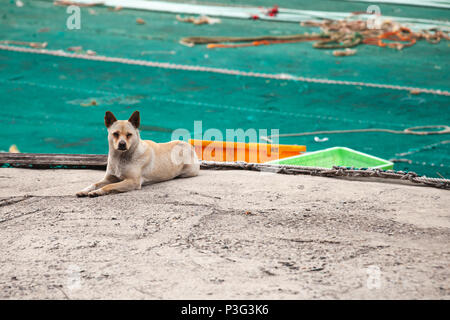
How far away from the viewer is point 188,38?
10.4 m

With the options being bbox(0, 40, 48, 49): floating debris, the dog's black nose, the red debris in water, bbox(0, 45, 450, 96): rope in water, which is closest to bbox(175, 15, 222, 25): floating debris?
the red debris in water

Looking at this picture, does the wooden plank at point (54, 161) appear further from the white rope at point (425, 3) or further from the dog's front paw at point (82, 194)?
the white rope at point (425, 3)

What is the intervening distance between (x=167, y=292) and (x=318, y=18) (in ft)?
32.7

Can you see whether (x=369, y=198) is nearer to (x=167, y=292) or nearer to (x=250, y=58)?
(x=167, y=292)

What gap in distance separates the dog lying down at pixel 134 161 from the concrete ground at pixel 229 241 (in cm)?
9

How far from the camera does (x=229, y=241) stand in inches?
106

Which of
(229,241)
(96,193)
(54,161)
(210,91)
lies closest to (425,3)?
(210,91)

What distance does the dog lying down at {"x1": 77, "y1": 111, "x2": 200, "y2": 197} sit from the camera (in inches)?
139

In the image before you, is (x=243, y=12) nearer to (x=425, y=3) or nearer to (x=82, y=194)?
(x=425, y=3)

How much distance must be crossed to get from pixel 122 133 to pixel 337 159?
246 centimetres

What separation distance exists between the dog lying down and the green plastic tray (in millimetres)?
1342

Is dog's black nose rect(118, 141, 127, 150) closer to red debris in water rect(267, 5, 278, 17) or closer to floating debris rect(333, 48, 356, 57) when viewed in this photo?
Result: floating debris rect(333, 48, 356, 57)

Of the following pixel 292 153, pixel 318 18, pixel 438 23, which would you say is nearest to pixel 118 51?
pixel 318 18

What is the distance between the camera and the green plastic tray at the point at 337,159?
5038 millimetres
